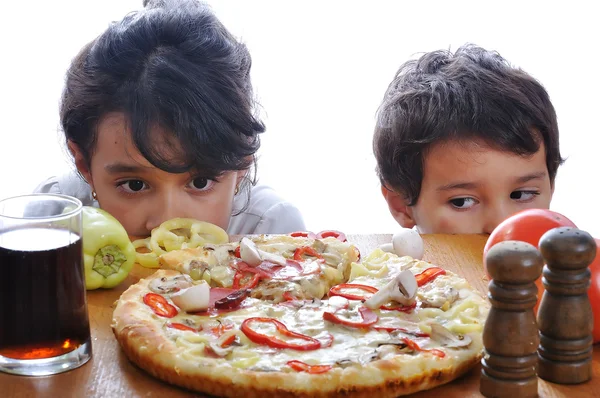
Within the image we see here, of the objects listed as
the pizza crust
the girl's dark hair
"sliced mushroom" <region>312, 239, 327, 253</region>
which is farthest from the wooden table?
the girl's dark hair

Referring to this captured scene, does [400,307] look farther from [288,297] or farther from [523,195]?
[523,195]

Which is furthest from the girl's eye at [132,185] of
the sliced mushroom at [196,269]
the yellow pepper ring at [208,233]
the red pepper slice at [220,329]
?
the red pepper slice at [220,329]

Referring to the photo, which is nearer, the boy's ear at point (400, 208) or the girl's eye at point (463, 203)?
the girl's eye at point (463, 203)

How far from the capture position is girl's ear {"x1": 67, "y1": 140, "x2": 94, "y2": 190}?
8.47 feet

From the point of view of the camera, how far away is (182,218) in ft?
7.40

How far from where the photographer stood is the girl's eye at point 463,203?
2.51 metres

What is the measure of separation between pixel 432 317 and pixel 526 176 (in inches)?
38.1

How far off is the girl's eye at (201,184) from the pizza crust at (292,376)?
0.99 metres

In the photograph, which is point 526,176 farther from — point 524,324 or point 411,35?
point 411,35

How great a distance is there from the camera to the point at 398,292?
5.32ft

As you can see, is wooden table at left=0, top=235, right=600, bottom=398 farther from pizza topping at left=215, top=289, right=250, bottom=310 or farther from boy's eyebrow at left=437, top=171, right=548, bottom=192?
boy's eyebrow at left=437, top=171, right=548, bottom=192

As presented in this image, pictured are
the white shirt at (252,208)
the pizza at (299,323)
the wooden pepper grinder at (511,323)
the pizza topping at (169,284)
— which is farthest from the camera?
the white shirt at (252,208)

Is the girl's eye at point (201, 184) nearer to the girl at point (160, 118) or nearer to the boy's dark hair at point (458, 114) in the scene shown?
the girl at point (160, 118)

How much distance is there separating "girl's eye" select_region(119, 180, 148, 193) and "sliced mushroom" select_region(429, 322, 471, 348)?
1.15 meters
